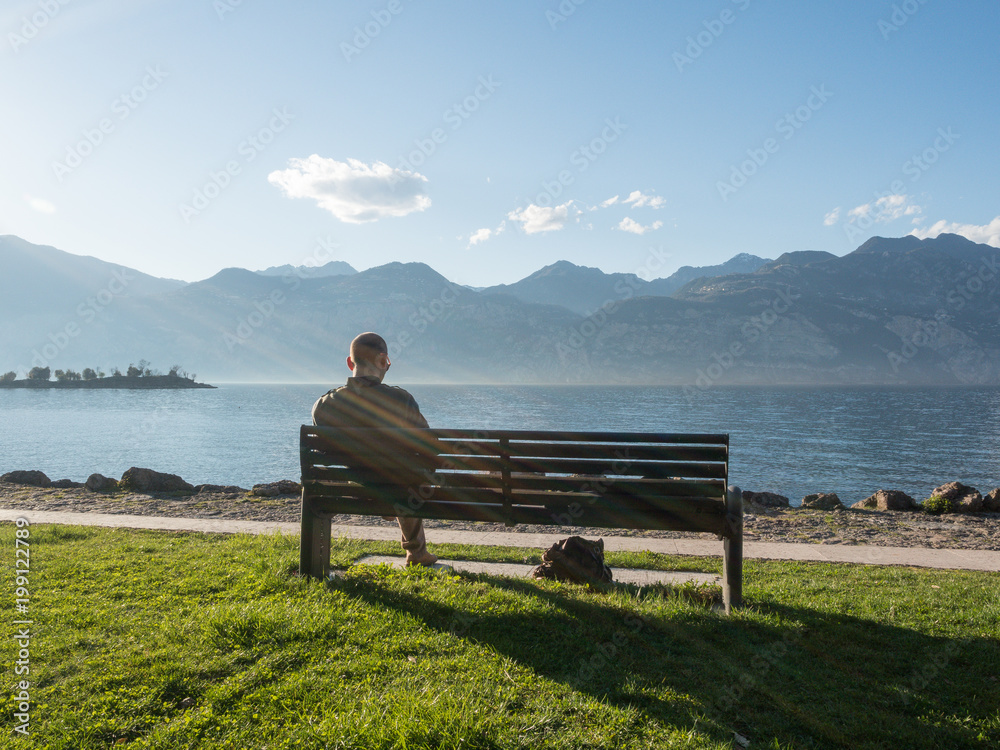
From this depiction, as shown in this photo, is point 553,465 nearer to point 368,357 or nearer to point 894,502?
point 368,357

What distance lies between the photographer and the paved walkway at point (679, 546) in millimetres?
7555

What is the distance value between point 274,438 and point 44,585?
46.6 metres

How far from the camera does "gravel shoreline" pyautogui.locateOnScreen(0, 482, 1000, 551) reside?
10000 millimetres

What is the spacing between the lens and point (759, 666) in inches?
142

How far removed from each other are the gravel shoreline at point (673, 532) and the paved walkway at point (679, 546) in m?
0.65

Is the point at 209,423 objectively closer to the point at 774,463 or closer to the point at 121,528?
the point at 774,463

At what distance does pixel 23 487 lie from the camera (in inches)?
608

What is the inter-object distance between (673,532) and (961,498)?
9936mm

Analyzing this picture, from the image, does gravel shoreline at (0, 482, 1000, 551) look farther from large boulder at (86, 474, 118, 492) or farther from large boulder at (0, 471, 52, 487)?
large boulder at (0, 471, 52, 487)

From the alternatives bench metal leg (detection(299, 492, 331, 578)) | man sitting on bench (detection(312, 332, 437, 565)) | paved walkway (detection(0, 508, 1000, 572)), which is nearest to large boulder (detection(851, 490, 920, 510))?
paved walkway (detection(0, 508, 1000, 572))

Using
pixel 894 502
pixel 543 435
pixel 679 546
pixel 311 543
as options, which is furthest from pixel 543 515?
pixel 894 502

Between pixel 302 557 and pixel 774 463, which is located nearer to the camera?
pixel 302 557

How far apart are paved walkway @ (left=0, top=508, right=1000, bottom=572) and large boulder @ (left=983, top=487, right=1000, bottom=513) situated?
25.7 feet

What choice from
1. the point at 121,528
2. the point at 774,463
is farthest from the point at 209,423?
the point at 121,528
